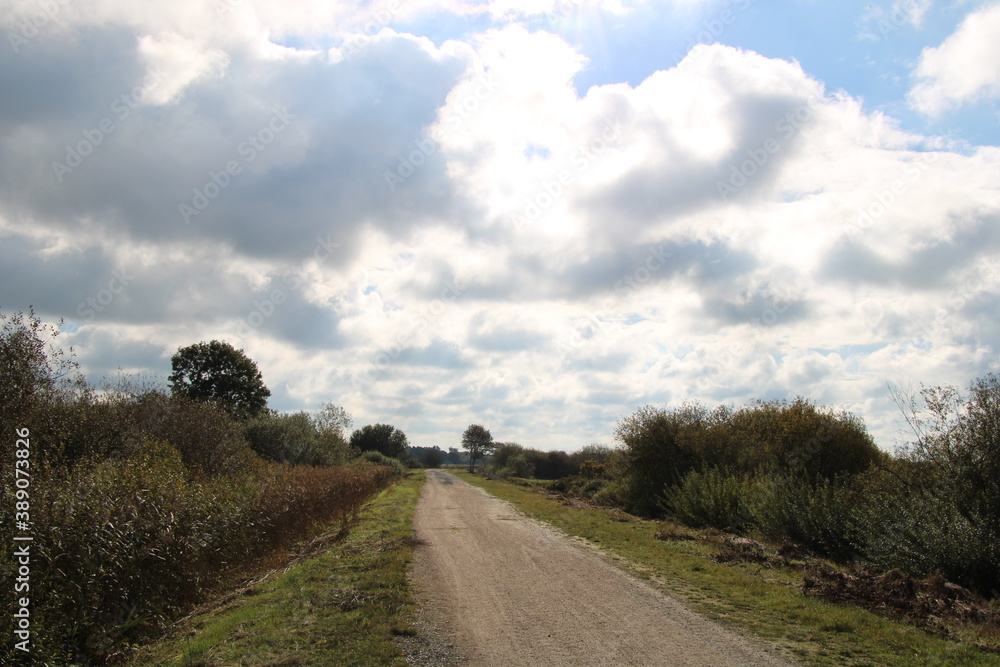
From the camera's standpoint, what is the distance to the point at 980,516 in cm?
1200

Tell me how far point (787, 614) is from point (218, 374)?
58.5m

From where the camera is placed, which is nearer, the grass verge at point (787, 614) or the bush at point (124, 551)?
the grass verge at point (787, 614)

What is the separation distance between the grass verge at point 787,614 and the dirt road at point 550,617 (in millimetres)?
574

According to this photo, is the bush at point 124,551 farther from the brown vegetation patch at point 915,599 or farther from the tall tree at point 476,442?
the tall tree at point 476,442

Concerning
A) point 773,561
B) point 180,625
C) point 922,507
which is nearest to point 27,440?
point 180,625

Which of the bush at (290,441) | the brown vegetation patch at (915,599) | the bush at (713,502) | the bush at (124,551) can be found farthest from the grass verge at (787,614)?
the bush at (290,441)

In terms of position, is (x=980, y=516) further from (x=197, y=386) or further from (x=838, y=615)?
(x=197, y=386)

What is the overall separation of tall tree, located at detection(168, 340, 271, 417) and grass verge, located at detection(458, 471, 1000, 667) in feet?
166

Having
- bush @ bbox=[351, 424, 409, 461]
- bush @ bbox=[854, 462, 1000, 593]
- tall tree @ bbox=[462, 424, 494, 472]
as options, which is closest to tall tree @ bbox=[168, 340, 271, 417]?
bush @ bbox=[351, 424, 409, 461]

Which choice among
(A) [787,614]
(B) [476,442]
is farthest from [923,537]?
(B) [476,442]

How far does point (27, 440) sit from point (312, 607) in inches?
264

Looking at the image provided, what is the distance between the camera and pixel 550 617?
8.93 m

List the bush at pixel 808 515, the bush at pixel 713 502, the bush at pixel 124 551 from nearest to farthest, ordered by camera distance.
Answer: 1. the bush at pixel 124 551
2. the bush at pixel 808 515
3. the bush at pixel 713 502

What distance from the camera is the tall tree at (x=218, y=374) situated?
56469 mm
